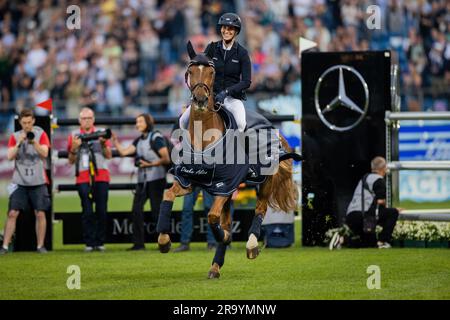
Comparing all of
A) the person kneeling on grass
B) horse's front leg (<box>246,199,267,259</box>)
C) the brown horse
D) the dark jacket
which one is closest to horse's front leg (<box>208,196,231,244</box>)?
the brown horse

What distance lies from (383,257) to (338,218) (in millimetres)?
1896

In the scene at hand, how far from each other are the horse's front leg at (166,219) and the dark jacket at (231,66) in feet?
4.07

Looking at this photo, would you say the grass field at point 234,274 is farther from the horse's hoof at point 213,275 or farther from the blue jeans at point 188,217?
the blue jeans at point 188,217

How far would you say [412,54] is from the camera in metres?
26.0

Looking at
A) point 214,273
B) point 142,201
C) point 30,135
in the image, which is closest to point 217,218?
point 214,273

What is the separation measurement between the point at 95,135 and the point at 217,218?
4798 mm

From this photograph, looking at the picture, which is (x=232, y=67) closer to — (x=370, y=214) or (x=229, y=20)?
(x=229, y=20)

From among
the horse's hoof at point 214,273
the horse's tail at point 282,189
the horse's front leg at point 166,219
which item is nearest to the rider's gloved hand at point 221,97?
the horse's front leg at point 166,219

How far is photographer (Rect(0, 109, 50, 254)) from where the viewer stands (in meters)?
14.9

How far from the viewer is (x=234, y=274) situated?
1156 cm

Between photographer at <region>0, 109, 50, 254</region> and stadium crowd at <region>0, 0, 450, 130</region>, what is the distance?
35.4 feet

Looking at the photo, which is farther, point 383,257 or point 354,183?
point 354,183

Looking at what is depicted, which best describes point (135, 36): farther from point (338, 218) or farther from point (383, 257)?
point (383, 257)
